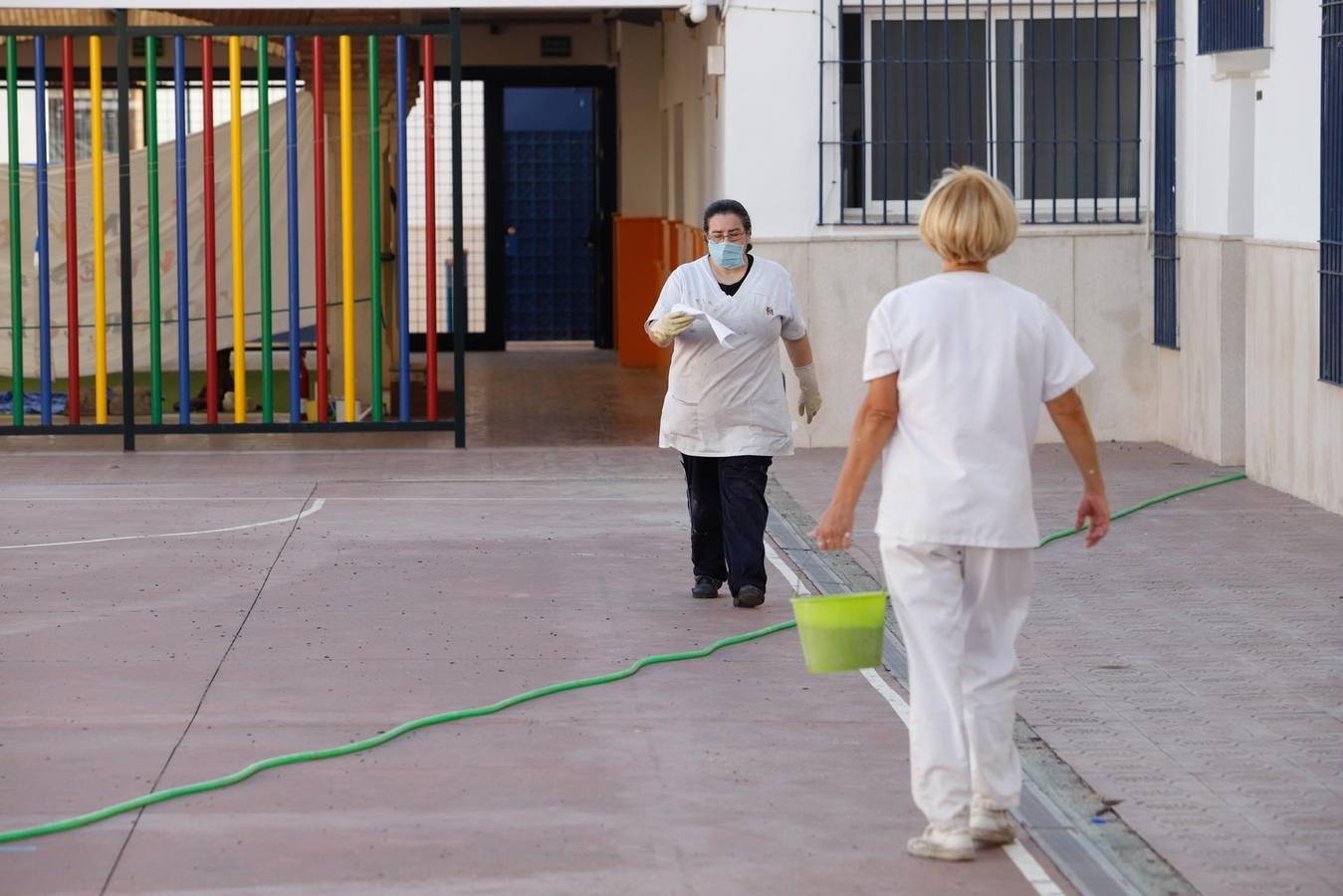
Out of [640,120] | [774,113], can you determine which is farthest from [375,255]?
[640,120]

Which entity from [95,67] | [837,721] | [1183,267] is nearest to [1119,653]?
[837,721]

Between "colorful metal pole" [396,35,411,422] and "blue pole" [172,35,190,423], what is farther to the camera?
"blue pole" [172,35,190,423]

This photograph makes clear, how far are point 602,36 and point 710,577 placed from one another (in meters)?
14.9

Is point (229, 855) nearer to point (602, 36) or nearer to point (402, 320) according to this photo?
point (402, 320)

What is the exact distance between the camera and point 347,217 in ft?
45.1

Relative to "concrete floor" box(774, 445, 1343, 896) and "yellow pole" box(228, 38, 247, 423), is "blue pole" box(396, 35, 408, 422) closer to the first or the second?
"yellow pole" box(228, 38, 247, 423)

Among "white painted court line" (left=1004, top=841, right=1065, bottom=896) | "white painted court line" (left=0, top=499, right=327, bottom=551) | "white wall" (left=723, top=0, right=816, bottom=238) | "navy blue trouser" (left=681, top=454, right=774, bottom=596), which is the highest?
"white wall" (left=723, top=0, right=816, bottom=238)

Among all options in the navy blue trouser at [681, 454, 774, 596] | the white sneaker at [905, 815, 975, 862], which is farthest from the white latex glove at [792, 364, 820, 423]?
the white sneaker at [905, 815, 975, 862]

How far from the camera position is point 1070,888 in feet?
16.0

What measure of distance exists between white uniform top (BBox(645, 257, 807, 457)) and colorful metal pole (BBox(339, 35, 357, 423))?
5.72 meters

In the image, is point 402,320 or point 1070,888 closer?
point 1070,888

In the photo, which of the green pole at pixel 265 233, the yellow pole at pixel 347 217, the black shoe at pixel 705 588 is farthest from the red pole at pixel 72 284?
the black shoe at pixel 705 588

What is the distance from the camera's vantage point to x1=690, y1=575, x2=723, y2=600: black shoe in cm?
864

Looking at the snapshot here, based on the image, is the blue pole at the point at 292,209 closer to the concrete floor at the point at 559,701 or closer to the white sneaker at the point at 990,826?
the concrete floor at the point at 559,701
